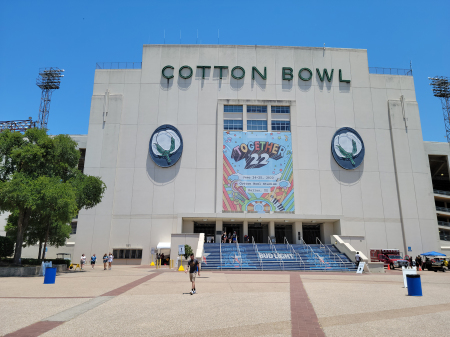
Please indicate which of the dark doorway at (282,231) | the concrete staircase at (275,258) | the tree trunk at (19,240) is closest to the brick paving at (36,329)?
the tree trunk at (19,240)

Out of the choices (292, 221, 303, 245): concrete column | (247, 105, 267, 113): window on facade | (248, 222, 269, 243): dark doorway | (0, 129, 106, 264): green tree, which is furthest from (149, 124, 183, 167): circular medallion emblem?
(292, 221, 303, 245): concrete column

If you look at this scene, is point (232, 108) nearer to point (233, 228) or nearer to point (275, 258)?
point (233, 228)

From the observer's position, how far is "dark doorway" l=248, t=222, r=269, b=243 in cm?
4375

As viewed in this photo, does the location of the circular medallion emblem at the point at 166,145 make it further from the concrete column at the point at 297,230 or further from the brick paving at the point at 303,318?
the brick paving at the point at 303,318

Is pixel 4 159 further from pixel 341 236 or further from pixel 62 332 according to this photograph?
pixel 341 236

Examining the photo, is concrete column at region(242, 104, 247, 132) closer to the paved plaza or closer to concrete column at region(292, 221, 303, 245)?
concrete column at region(292, 221, 303, 245)

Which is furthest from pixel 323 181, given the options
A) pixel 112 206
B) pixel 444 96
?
pixel 444 96

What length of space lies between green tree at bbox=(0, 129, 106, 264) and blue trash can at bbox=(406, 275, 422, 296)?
70.1ft

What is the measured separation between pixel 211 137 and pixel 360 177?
1992 centimetres

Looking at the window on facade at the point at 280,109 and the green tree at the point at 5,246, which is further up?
the window on facade at the point at 280,109

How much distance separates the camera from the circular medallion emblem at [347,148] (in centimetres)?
4350

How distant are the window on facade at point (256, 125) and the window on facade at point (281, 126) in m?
1.18

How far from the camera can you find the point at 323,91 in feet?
151

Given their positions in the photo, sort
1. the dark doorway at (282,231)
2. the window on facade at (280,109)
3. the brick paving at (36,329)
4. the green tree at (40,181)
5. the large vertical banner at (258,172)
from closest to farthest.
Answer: the brick paving at (36,329), the green tree at (40,181), the large vertical banner at (258,172), the dark doorway at (282,231), the window on facade at (280,109)
